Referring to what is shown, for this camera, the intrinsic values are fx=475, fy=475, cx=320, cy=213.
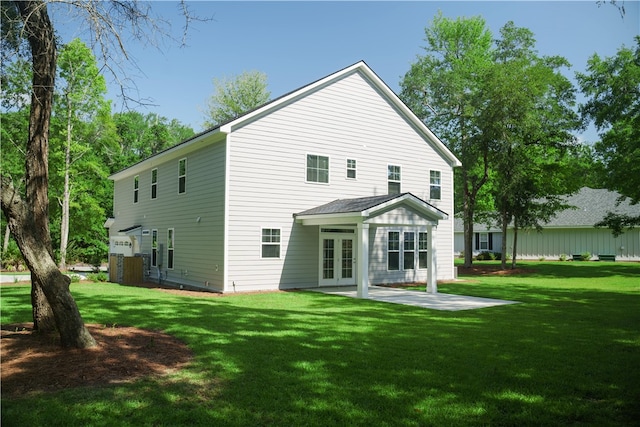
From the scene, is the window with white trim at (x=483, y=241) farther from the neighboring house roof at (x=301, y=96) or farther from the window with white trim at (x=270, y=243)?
the window with white trim at (x=270, y=243)

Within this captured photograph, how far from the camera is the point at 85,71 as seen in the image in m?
25.4

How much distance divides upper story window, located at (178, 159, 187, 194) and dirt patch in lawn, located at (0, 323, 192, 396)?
1132 cm

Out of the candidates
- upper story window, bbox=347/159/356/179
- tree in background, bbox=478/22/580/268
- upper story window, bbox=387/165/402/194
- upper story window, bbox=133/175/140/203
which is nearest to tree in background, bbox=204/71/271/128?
upper story window, bbox=133/175/140/203

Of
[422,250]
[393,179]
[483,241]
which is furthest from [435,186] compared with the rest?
[483,241]

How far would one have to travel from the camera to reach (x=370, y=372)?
5984mm

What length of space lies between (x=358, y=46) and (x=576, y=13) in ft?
39.8

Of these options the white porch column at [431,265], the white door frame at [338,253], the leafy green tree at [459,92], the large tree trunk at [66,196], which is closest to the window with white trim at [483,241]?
the leafy green tree at [459,92]

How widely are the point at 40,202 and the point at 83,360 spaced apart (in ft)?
9.23

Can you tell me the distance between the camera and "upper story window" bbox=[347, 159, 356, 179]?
18.2m

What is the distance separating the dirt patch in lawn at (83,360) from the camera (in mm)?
Result: 5383

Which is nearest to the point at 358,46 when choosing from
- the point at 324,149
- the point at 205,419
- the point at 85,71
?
the point at 324,149

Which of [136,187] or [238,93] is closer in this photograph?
[136,187]

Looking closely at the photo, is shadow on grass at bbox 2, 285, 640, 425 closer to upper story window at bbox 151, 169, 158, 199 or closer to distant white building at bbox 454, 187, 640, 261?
upper story window at bbox 151, 169, 158, 199

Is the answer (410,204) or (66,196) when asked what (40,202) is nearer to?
(410,204)
